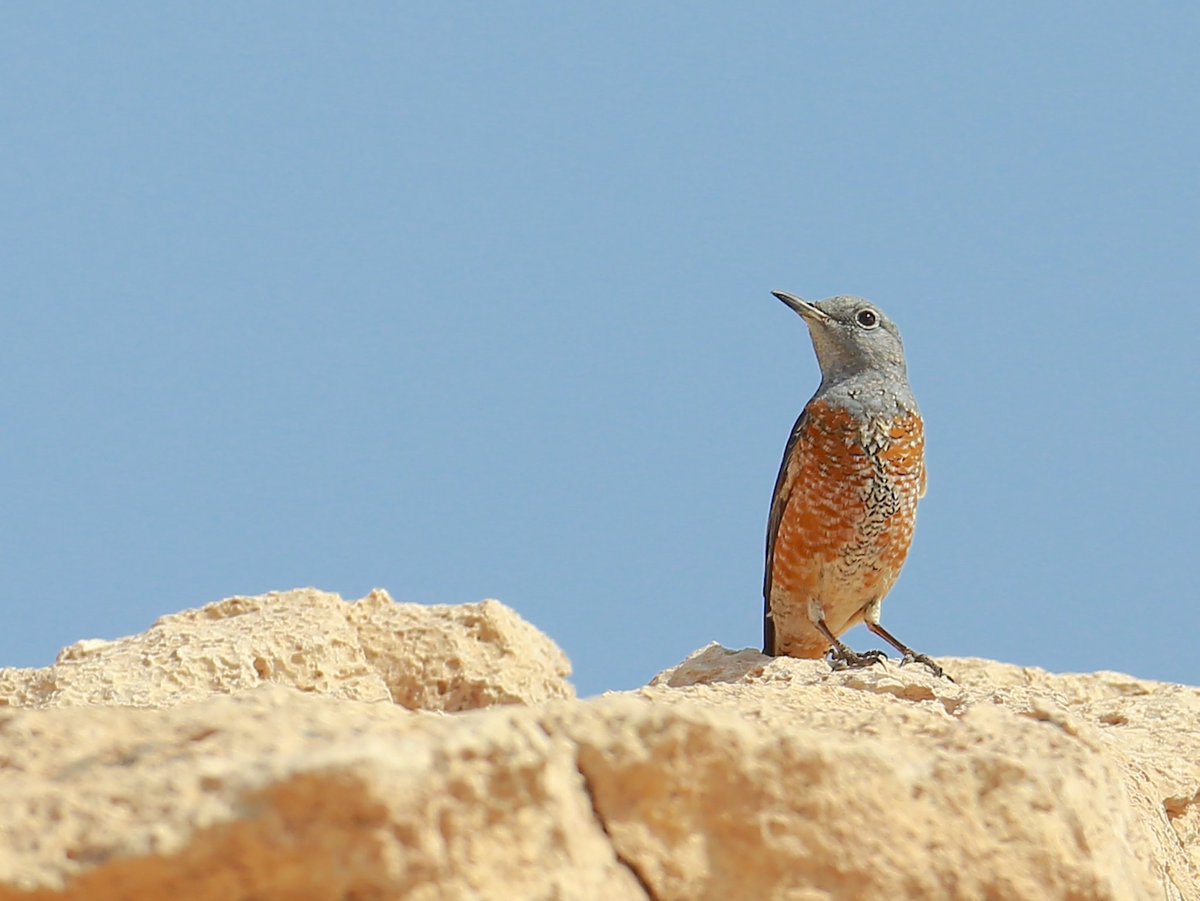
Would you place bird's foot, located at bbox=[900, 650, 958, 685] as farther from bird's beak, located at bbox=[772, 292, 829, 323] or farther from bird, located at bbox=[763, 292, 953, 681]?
bird's beak, located at bbox=[772, 292, 829, 323]

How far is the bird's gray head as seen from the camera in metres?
9.07

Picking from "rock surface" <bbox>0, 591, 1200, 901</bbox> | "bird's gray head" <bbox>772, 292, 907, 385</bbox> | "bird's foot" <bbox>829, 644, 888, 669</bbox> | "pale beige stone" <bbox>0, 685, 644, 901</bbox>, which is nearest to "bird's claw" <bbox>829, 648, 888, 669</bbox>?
"bird's foot" <bbox>829, 644, 888, 669</bbox>

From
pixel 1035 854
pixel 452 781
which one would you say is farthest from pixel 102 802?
pixel 1035 854

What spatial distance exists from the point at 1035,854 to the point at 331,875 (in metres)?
1.49

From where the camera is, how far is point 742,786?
117 inches

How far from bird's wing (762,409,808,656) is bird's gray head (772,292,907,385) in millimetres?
392

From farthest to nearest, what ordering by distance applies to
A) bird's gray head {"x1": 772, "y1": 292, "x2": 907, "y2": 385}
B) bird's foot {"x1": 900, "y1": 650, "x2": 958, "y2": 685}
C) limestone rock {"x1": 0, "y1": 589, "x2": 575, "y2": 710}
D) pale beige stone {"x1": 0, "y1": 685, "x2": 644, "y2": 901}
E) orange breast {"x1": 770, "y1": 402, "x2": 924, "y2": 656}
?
bird's gray head {"x1": 772, "y1": 292, "x2": 907, "y2": 385}, orange breast {"x1": 770, "y1": 402, "x2": 924, "y2": 656}, bird's foot {"x1": 900, "y1": 650, "x2": 958, "y2": 685}, limestone rock {"x1": 0, "y1": 589, "x2": 575, "y2": 710}, pale beige stone {"x1": 0, "y1": 685, "x2": 644, "y2": 901}

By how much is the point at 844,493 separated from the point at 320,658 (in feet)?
12.2

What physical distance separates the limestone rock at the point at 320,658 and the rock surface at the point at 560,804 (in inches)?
84.7

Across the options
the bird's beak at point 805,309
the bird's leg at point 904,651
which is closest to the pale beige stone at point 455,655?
the bird's leg at point 904,651

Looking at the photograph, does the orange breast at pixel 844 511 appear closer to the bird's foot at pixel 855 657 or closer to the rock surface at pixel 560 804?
the bird's foot at pixel 855 657

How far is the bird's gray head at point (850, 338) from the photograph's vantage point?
9070 millimetres

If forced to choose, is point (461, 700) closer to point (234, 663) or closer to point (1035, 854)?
point (234, 663)

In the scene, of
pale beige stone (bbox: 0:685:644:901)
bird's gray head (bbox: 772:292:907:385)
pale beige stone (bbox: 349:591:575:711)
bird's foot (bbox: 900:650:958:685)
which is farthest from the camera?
bird's gray head (bbox: 772:292:907:385)
